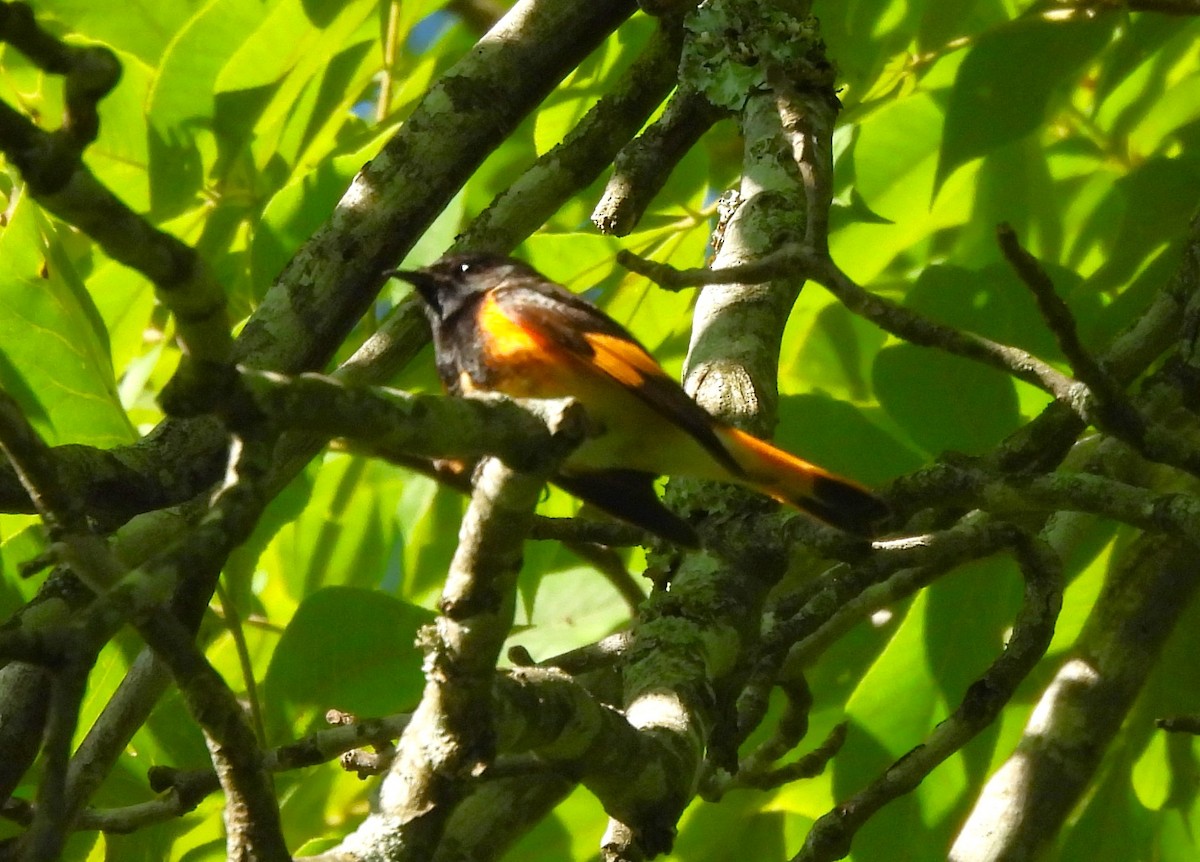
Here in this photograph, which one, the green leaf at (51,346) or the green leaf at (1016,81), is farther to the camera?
the green leaf at (1016,81)

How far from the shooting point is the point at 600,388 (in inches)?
117

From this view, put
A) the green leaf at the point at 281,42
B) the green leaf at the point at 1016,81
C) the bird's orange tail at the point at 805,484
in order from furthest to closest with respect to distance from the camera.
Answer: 1. the green leaf at the point at 1016,81
2. the green leaf at the point at 281,42
3. the bird's orange tail at the point at 805,484

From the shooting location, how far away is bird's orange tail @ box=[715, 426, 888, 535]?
8.39 ft

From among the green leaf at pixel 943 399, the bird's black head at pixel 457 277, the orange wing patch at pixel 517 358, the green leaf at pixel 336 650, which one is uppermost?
the bird's black head at pixel 457 277

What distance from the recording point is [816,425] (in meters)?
3.00

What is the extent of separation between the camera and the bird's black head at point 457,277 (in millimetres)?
3049

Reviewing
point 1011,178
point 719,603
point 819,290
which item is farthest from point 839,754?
point 1011,178

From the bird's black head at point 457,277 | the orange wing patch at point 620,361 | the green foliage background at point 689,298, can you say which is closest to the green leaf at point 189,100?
the green foliage background at point 689,298

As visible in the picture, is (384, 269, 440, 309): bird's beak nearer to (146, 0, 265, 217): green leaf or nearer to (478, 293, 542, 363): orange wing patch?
(478, 293, 542, 363): orange wing patch


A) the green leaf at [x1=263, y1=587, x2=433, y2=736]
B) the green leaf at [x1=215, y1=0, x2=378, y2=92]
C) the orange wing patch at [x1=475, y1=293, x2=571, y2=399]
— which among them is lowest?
the green leaf at [x1=263, y1=587, x2=433, y2=736]

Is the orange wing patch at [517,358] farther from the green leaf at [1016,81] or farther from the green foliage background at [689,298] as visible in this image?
the green leaf at [1016,81]

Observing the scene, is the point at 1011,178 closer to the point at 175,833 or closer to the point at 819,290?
the point at 819,290

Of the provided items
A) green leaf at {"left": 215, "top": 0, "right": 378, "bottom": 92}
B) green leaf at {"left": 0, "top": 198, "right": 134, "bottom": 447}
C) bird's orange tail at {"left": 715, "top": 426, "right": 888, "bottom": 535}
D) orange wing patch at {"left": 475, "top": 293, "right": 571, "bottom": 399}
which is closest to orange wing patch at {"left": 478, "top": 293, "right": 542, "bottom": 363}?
orange wing patch at {"left": 475, "top": 293, "right": 571, "bottom": 399}

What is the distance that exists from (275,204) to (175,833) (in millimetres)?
1299
